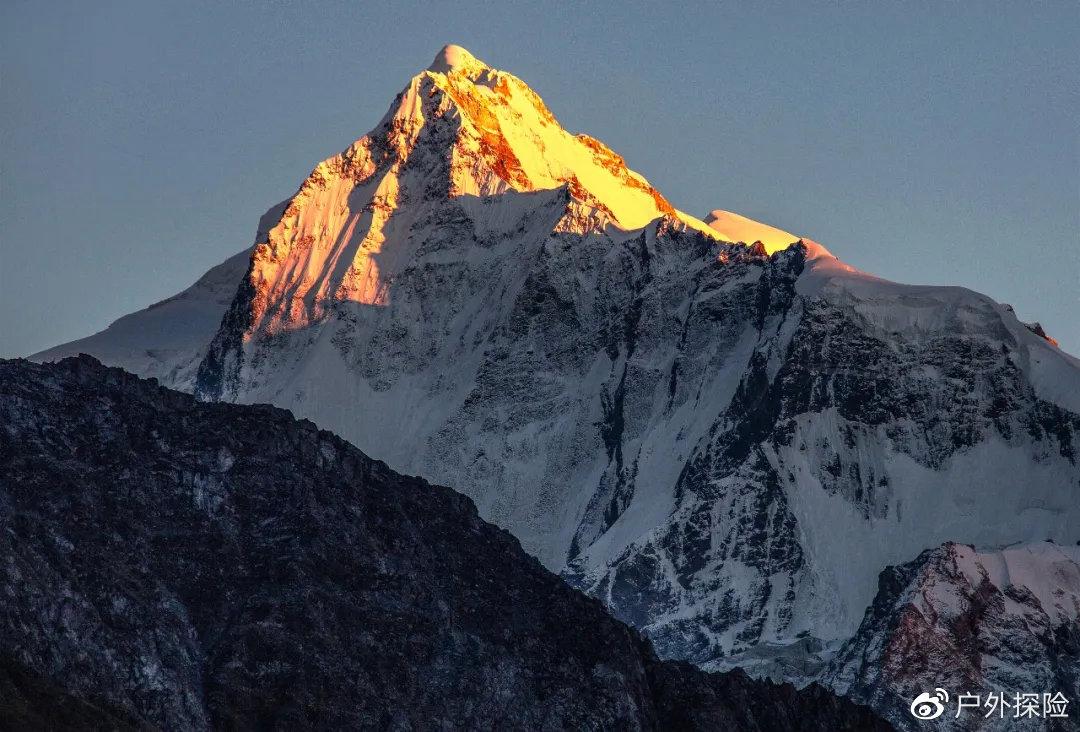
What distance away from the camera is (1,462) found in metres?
192

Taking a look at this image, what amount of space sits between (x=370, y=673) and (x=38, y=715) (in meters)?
24.2

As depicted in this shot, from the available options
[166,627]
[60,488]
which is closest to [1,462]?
[60,488]

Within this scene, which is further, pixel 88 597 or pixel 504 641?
pixel 504 641

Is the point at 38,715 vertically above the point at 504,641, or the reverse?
the point at 504,641

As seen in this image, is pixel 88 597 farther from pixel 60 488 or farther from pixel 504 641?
pixel 504 641

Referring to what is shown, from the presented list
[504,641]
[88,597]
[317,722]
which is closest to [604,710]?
[504,641]

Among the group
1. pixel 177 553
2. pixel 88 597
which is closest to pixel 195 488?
pixel 177 553

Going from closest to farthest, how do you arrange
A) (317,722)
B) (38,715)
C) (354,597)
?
(38,715), (317,722), (354,597)

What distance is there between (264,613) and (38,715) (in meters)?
22.3

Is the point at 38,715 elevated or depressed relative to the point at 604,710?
depressed

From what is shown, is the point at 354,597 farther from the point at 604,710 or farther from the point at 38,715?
the point at 38,715

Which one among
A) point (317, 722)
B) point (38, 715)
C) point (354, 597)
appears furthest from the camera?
point (354, 597)

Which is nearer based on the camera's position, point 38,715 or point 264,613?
point 38,715

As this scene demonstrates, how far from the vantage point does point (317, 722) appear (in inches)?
7190
